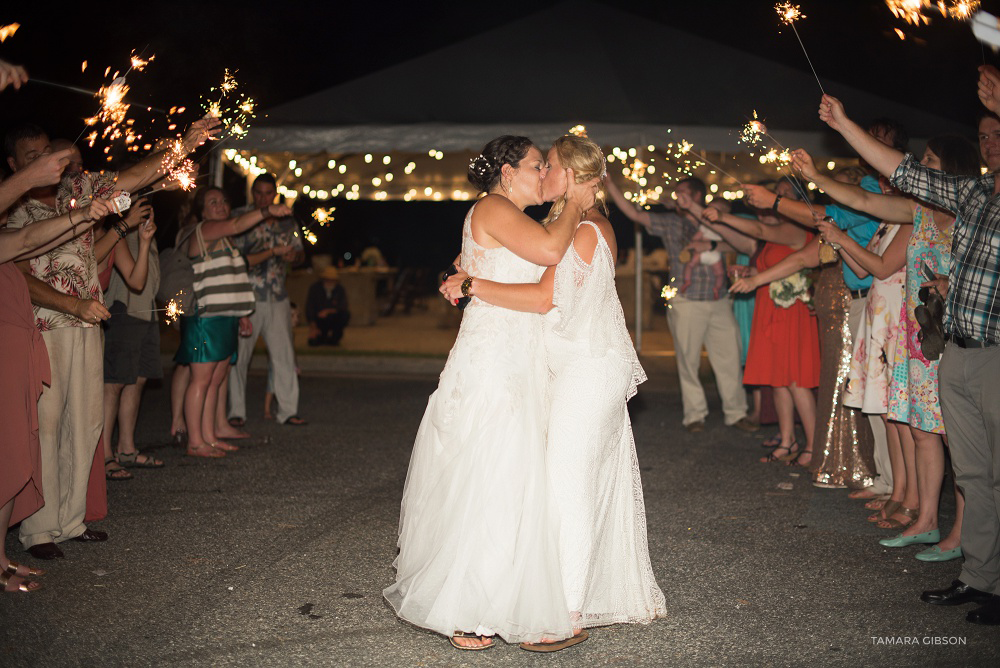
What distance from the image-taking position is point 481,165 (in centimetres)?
407

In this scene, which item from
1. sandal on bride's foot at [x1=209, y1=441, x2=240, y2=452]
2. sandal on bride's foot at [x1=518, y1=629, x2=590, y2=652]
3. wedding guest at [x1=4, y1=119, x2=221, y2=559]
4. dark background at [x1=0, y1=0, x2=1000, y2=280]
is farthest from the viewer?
dark background at [x1=0, y1=0, x2=1000, y2=280]

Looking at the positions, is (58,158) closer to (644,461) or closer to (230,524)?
(230,524)

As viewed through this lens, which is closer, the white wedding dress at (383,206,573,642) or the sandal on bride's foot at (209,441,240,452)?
the white wedding dress at (383,206,573,642)

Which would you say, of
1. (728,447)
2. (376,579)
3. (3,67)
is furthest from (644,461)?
(3,67)

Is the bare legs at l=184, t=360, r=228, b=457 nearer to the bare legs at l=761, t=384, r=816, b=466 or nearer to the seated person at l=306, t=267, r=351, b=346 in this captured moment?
the bare legs at l=761, t=384, r=816, b=466

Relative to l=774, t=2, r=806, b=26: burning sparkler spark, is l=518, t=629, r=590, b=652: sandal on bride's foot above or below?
below

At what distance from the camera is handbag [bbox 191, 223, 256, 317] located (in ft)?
24.0

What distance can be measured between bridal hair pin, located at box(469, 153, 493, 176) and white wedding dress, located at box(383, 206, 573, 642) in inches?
10.4

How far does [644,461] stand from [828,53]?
45.4 feet

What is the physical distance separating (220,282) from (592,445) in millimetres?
4466

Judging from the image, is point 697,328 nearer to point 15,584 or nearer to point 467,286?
point 467,286

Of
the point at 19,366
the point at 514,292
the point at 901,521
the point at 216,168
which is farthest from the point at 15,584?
the point at 216,168

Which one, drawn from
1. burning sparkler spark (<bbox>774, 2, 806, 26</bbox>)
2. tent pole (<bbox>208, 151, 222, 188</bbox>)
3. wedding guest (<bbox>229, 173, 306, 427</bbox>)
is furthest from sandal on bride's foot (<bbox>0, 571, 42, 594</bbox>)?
tent pole (<bbox>208, 151, 222, 188</bbox>)

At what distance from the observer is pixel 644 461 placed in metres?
7.43
